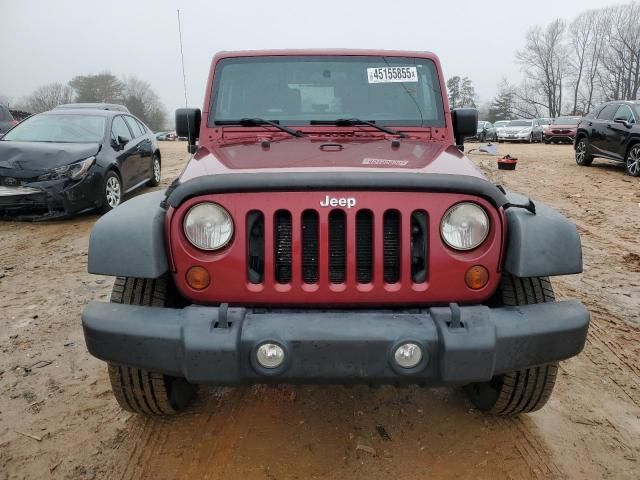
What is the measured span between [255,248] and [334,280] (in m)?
0.35

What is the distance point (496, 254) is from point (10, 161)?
6.68 metres

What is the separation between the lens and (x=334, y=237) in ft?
6.84

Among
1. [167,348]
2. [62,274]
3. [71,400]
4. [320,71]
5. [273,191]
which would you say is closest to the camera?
[167,348]

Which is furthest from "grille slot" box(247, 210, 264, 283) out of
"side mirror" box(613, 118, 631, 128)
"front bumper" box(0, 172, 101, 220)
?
"side mirror" box(613, 118, 631, 128)

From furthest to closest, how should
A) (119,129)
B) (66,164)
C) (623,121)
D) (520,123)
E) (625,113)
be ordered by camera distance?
(520,123) < (625,113) < (623,121) < (119,129) < (66,164)

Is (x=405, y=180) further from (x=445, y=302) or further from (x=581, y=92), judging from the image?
(x=581, y=92)

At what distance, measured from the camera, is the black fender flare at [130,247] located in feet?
6.66

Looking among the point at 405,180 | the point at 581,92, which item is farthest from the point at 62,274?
the point at 581,92

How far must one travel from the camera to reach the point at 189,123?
3.51 metres

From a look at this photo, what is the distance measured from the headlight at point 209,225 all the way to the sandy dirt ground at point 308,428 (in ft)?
3.44

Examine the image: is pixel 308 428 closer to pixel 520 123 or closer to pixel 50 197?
pixel 50 197

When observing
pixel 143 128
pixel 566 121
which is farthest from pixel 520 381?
pixel 566 121

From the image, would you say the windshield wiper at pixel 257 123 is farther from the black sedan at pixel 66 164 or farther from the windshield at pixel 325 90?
the black sedan at pixel 66 164

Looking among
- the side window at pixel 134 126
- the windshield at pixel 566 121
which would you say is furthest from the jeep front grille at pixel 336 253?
the windshield at pixel 566 121
